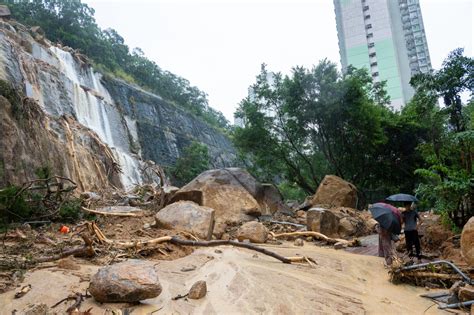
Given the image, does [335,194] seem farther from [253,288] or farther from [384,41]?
[384,41]

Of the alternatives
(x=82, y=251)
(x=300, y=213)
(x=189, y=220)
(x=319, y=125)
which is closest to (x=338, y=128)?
(x=319, y=125)

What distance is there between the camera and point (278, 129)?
18453 millimetres

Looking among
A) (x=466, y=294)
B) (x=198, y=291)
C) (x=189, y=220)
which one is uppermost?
(x=189, y=220)

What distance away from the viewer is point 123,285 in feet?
11.1

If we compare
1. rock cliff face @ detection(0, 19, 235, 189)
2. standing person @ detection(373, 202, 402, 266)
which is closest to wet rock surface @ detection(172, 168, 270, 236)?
standing person @ detection(373, 202, 402, 266)

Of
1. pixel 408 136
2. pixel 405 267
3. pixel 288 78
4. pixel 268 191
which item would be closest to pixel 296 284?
pixel 405 267

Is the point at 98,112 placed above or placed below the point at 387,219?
above

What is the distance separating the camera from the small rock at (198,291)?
391cm

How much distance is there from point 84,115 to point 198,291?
23.8m

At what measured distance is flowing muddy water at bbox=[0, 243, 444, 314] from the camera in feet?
11.9

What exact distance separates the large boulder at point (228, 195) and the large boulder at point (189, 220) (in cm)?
195

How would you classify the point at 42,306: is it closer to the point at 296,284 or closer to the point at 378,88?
the point at 296,284

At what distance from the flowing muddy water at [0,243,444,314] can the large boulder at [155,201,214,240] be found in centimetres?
95

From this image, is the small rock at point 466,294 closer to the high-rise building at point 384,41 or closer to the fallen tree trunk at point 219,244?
the fallen tree trunk at point 219,244
